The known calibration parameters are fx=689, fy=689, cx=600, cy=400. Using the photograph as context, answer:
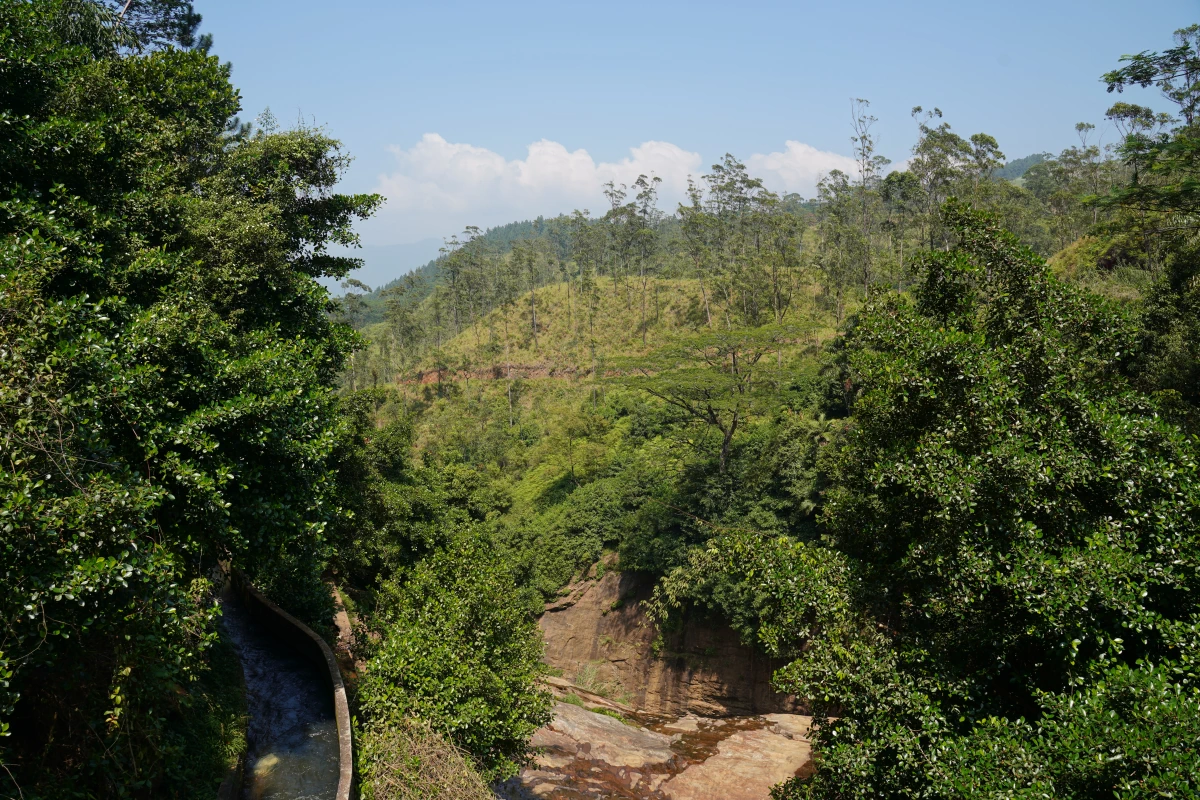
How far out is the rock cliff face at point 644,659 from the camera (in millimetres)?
22722

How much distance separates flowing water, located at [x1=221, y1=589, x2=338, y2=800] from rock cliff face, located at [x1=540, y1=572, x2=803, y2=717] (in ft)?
45.4

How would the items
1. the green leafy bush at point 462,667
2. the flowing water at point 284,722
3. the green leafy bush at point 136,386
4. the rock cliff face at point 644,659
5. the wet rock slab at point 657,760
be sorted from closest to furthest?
the green leafy bush at point 136,386 → the flowing water at point 284,722 → the green leafy bush at point 462,667 → the wet rock slab at point 657,760 → the rock cliff face at point 644,659

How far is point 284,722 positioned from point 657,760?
28.2ft

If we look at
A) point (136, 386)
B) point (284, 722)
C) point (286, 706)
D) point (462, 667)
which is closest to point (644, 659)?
point (286, 706)

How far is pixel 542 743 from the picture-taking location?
15.0 meters

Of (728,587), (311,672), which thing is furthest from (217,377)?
(728,587)

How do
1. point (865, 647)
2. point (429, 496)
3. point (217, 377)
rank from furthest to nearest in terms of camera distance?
1. point (429, 496)
2. point (217, 377)
3. point (865, 647)

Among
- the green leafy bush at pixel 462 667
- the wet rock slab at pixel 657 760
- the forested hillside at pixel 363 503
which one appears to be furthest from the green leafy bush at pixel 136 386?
the wet rock slab at pixel 657 760

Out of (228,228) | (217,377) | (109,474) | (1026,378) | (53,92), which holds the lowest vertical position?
(109,474)

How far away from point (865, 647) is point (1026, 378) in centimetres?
358

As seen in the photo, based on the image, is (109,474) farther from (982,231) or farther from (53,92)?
(982,231)

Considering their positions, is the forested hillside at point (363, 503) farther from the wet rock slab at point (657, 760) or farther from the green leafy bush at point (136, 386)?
the wet rock slab at point (657, 760)

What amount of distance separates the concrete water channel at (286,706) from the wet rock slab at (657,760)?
3827 millimetres

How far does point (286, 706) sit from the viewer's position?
10.6 metres
